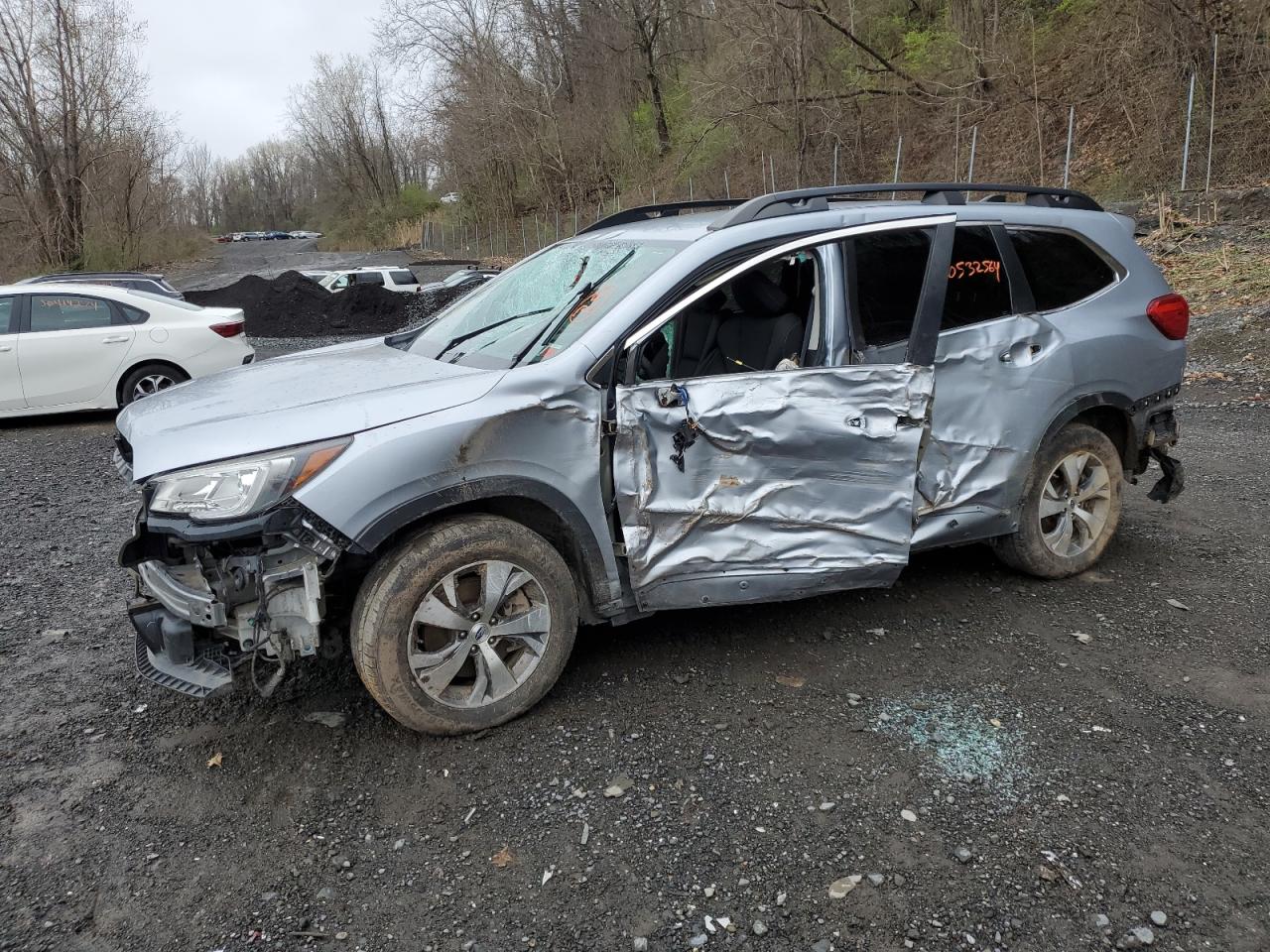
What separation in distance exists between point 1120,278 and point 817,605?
7.15 ft

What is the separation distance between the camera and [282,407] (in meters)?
3.36

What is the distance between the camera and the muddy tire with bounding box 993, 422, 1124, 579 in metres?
4.45

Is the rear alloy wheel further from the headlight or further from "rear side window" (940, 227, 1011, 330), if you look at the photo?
"rear side window" (940, 227, 1011, 330)

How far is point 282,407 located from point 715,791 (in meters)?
2.02

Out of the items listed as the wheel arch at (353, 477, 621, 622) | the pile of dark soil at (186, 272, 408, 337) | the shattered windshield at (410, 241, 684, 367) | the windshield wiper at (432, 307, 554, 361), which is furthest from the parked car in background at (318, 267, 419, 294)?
the wheel arch at (353, 477, 621, 622)

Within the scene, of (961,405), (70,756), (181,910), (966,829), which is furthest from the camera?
(961,405)

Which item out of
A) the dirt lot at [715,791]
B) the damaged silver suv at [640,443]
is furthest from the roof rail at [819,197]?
the dirt lot at [715,791]

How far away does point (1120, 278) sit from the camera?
181 inches

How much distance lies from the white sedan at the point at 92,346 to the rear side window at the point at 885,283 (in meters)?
7.93

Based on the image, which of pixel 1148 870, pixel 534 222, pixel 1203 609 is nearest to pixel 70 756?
pixel 1148 870

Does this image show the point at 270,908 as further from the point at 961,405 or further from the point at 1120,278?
the point at 1120,278

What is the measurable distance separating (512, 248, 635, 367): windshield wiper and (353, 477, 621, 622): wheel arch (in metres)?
0.55

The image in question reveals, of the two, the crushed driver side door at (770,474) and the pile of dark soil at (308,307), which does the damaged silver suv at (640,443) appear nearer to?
the crushed driver side door at (770,474)

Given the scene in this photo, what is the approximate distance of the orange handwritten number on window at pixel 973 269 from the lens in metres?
4.12
